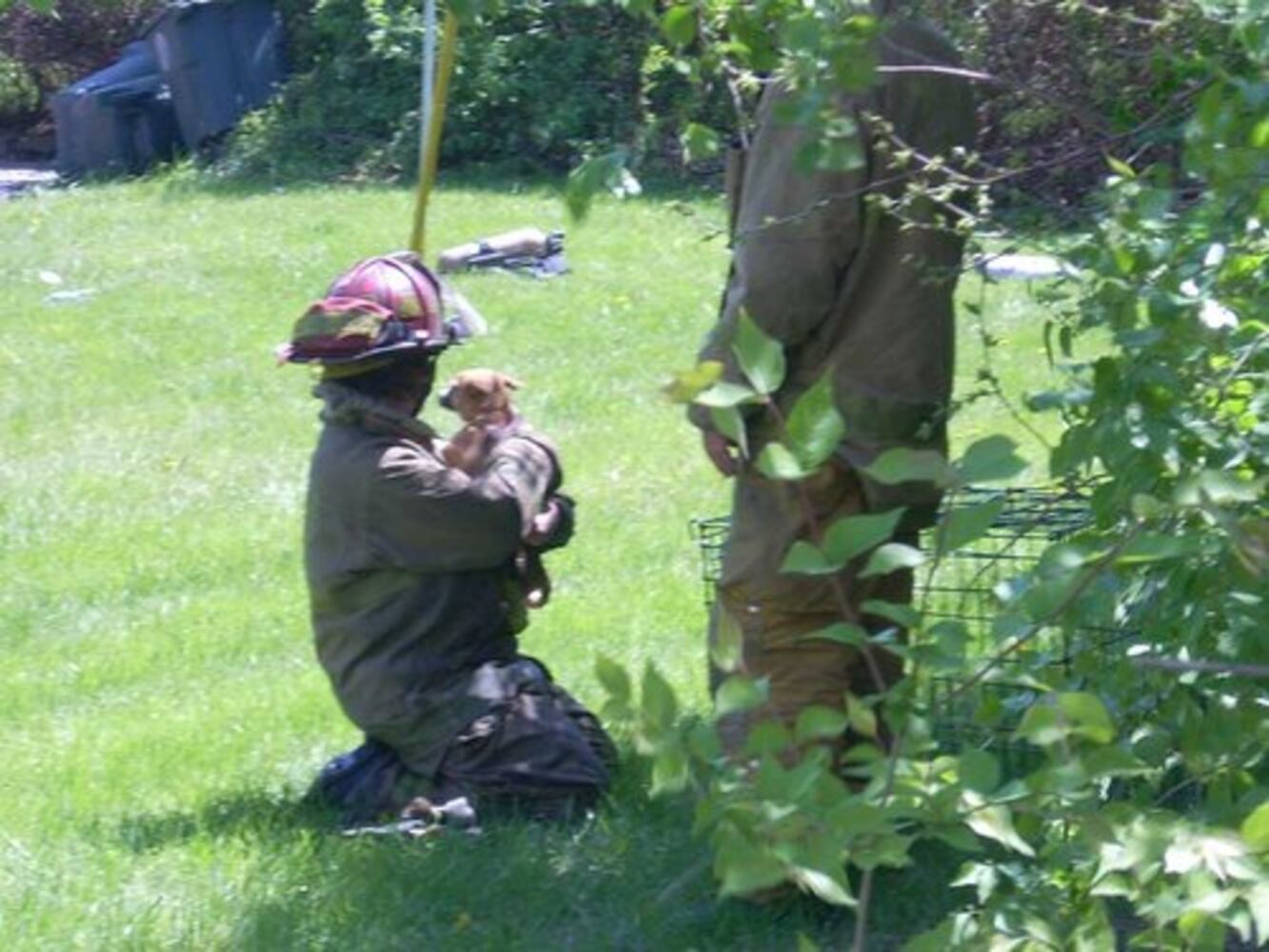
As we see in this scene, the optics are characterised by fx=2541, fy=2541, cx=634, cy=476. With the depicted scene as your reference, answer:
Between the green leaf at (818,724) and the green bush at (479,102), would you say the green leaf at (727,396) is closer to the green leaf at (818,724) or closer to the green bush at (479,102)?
the green leaf at (818,724)

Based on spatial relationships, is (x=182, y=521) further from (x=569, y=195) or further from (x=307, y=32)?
(x=307, y=32)

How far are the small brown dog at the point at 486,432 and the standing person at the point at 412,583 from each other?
0.10 m

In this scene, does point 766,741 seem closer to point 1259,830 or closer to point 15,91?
point 1259,830

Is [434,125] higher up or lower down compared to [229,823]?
higher up

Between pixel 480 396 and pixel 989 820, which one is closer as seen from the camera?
pixel 989 820

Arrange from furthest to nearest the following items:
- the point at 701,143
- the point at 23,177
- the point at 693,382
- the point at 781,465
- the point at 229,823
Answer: the point at 23,177
the point at 229,823
the point at 701,143
the point at 693,382
the point at 781,465

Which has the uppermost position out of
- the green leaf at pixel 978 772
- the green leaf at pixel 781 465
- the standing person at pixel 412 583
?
the green leaf at pixel 781 465

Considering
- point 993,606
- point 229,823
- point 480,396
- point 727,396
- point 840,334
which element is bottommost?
point 229,823

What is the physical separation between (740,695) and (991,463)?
0.37 meters

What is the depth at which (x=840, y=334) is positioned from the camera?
17.1ft

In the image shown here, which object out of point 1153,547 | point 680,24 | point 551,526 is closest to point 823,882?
point 1153,547

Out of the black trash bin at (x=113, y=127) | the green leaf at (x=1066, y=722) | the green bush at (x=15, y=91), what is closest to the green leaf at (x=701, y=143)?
the green leaf at (x=1066, y=722)

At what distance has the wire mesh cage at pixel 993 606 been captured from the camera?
3.17m

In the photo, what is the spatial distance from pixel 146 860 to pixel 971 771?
331 centimetres
